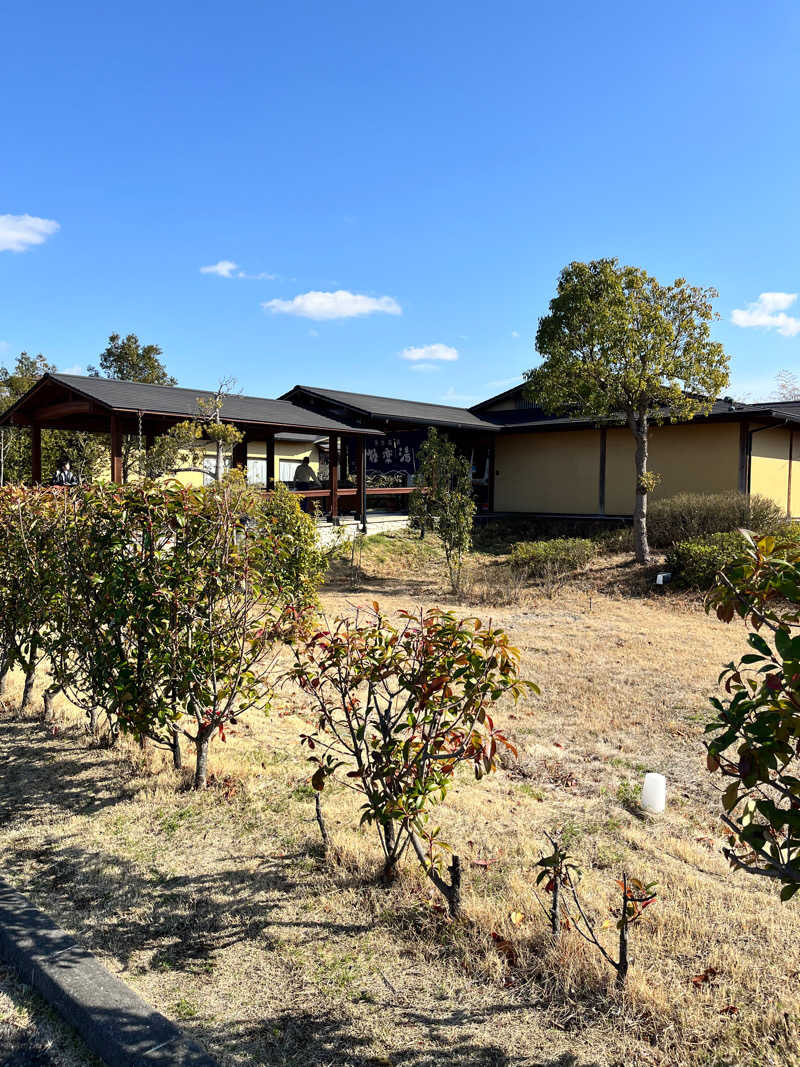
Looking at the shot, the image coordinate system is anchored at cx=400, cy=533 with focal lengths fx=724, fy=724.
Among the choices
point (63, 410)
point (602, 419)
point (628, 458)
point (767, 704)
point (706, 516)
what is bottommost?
point (767, 704)

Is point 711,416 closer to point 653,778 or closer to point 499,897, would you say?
point 653,778

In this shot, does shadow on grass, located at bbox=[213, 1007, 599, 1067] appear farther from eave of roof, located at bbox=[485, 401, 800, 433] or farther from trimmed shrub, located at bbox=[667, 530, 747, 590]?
eave of roof, located at bbox=[485, 401, 800, 433]

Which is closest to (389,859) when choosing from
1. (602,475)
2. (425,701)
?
(425,701)

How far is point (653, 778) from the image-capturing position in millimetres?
5059

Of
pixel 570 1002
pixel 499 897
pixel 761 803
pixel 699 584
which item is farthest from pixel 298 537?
pixel 699 584

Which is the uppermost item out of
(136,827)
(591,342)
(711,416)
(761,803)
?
(591,342)

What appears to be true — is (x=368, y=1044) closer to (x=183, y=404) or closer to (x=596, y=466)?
(x=183, y=404)

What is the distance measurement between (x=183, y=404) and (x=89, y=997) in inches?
628

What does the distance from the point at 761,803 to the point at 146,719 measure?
12.2ft

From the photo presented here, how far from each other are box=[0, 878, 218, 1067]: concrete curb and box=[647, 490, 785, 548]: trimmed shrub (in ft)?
48.2

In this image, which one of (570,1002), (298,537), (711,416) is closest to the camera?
(570,1002)

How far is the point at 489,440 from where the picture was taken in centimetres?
2458

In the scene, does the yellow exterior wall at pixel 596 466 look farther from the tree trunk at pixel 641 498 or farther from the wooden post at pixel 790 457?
the tree trunk at pixel 641 498

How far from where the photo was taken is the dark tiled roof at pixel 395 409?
72.6 ft
